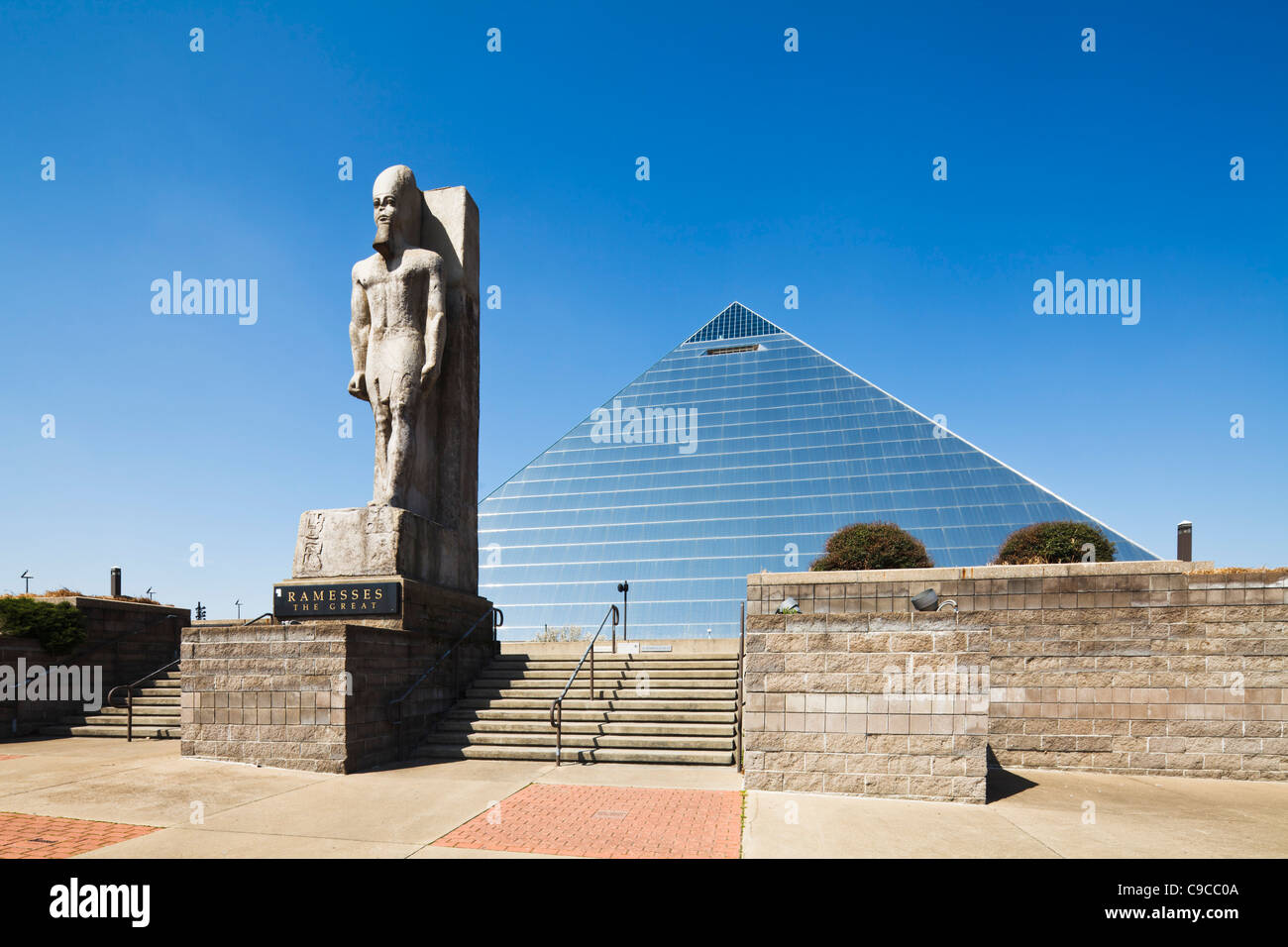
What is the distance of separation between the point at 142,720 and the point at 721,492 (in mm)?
35094

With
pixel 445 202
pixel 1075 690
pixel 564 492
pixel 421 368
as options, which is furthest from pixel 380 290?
pixel 564 492

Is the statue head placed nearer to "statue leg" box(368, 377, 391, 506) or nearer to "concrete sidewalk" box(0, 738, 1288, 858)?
"statue leg" box(368, 377, 391, 506)

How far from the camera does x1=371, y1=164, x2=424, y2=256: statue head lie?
10852 mm

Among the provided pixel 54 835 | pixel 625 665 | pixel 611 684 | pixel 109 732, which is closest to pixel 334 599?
pixel 611 684

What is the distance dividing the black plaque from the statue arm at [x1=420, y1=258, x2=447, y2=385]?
123 inches

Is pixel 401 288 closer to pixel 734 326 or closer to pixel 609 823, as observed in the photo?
pixel 609 823

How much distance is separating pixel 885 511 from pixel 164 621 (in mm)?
33551

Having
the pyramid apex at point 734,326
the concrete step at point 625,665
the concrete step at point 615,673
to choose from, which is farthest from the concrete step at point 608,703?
the pyramid apex at point 734,326

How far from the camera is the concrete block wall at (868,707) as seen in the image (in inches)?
271

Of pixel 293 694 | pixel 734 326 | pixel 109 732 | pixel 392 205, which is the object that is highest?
pixel 734 326

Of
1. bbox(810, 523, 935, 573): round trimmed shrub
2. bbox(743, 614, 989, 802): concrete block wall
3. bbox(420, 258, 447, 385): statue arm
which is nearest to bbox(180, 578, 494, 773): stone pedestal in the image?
bbox(420, 258, 447, 385): statue arm

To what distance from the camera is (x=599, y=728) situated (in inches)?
363

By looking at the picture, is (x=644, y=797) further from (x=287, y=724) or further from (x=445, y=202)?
(x=445, y=202)

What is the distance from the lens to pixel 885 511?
39.2 metres
